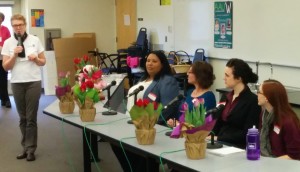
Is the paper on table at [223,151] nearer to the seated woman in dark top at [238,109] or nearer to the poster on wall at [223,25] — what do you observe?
the seated woman in dark top at [238,109]

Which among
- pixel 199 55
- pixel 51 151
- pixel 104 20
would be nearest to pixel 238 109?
pixel 51 151

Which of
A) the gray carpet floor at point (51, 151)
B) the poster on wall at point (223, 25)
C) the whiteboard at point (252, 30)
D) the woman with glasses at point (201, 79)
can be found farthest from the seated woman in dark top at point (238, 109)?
the poster on wall at point (223, 25)

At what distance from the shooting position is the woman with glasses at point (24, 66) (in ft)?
15.5

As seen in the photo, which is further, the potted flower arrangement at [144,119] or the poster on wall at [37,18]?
the poster on wall at [37,18]

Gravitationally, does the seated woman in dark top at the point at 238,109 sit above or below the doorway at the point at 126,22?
below

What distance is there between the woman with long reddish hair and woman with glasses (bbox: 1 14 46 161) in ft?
8.30

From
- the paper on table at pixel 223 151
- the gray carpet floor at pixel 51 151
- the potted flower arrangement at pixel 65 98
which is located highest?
the potted flower arrangement at pixel 65 98

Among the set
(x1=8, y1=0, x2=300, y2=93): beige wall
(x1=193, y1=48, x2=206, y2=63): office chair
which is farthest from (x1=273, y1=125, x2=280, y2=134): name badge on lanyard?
(x1=193, y1=48, x2=206, y2=63): office chair

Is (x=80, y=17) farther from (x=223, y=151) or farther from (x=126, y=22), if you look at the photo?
(x=223, y=151)

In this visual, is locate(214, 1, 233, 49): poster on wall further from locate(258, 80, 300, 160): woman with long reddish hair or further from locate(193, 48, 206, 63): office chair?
locate(258, 80, 300, 160): woman with long reddish hair

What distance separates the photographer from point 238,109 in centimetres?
347

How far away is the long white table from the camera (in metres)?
2.47

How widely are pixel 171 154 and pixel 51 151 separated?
297 cm

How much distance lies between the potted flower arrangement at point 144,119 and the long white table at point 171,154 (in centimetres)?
5
